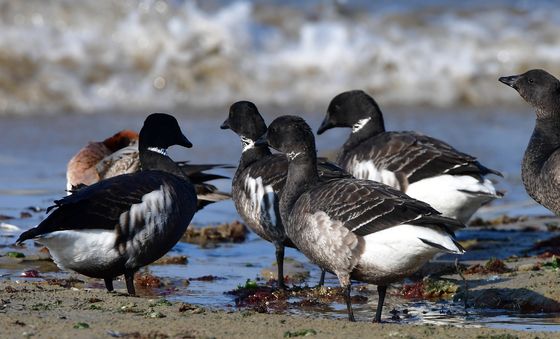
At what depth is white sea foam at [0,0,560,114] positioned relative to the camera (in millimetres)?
23578

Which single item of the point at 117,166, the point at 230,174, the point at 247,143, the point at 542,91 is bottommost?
the point at 230,174

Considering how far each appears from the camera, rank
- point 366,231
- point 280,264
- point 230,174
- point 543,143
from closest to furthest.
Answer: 1. point 366,231
2. point 280,264
3. point 543,143
4. point 230,174

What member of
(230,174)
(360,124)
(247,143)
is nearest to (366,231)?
(247,143)

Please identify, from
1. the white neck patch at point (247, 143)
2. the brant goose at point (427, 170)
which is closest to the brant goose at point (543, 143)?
the brant goose at point (427, 170)

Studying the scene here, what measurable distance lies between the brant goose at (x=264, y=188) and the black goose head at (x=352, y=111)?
1639 millimetres

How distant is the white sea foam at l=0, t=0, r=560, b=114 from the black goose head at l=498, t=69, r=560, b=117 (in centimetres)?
1344

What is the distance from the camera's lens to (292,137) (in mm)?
8734

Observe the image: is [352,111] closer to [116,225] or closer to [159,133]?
[159,133]

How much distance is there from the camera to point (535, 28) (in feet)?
90.2

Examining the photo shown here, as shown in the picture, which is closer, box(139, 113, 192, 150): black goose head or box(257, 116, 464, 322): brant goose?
box(257, 116, 464, 322): brant goose

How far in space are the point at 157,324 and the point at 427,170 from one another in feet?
16.4

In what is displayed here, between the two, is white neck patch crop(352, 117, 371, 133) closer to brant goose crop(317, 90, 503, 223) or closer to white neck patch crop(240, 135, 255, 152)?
brant goose crop(317, 90, 503, 223)

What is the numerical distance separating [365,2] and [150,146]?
63.2 feet

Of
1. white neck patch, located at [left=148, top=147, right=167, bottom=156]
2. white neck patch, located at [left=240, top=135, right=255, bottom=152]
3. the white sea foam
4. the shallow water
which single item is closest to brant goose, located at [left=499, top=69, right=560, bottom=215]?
the shallow water
